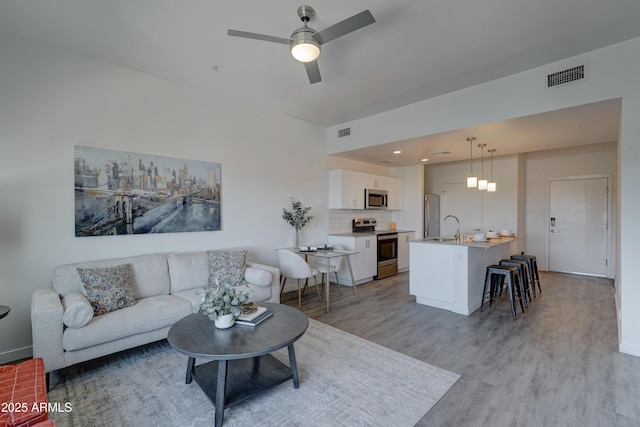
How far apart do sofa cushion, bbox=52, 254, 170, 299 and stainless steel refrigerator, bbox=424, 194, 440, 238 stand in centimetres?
556

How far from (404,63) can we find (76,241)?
389 cm

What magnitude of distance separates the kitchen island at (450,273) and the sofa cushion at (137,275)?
3.31 m

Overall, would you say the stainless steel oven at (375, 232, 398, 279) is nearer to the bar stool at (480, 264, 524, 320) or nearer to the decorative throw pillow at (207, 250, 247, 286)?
the bar stool at (480, 264, 524, 320)

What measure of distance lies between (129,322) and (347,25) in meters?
2.94

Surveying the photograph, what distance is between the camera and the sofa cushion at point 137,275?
2773mm

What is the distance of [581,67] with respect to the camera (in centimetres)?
303

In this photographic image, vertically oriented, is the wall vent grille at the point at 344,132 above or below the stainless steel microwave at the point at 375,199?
above

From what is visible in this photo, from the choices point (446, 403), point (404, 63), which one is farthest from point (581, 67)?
point (446, 403)

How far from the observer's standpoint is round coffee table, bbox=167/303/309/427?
74.1 inches

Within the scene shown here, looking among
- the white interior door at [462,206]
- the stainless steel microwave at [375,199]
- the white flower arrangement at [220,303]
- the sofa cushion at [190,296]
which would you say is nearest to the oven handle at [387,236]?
the stainless steel microwave at [375,199]

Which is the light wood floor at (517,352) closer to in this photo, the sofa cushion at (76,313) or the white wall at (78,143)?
the white wall at (78,143)

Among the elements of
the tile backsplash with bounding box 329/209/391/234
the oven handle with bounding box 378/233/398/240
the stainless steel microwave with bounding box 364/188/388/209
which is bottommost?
the oven handle with bounding box 378/233/398/240

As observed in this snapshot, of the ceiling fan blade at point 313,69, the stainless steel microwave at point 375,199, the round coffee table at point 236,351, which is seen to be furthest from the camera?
the stainless steel microwave at point 375,199

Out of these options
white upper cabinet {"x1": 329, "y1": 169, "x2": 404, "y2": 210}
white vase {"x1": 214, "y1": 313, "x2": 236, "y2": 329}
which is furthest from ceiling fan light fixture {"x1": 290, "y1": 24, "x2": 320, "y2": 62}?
white upper cabinet {"x1": 329, "y1": 169, "x2": 404, "y2": 210}
